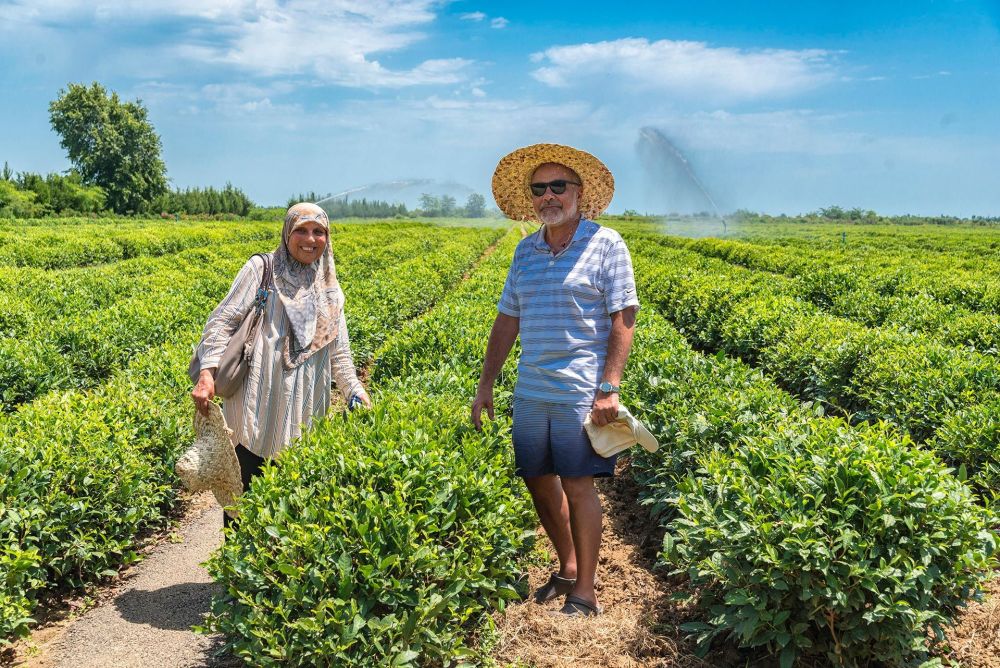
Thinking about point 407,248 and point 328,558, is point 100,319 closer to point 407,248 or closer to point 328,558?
point 328,558

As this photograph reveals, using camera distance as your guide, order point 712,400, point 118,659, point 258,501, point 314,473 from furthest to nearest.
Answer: point 712,400 → point 118,659 → point 314,473 → point 258,501

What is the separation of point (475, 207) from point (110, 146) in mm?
47269

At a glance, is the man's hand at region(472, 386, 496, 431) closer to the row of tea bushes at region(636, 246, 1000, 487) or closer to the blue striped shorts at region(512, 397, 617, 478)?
the blue striped shorts at region(512, 397, 617, 478)

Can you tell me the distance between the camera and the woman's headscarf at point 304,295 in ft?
13.1

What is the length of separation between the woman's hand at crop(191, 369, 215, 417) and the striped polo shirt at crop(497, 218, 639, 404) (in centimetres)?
171

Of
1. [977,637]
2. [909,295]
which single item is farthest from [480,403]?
[909,295]

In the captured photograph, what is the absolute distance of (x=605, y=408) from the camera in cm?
351

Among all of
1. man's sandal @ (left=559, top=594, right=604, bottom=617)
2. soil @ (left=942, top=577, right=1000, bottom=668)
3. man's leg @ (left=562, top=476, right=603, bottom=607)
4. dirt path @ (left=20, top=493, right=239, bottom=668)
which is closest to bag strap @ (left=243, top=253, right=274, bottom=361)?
dirt path @ (left=20, top=493, right=239, bottom=668)

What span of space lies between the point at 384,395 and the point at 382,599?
1.98 meters

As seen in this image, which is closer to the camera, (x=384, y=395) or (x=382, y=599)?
(x=382, y=599)

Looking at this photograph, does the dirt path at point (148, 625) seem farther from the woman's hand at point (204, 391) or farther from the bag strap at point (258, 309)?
the bag strap at point (258, 309)

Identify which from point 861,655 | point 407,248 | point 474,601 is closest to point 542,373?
point 474,601

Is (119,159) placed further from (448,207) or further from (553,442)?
(553,442)

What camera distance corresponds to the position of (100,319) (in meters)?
9.77
